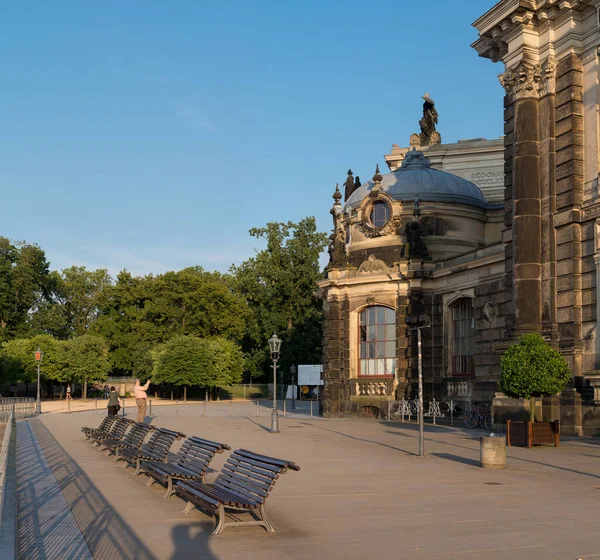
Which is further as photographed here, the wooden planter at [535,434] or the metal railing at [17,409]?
the metal railing at [17,409]

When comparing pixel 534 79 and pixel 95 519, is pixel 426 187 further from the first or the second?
pixel 95 519

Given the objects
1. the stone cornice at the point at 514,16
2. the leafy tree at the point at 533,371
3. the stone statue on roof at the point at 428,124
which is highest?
the stone statue on roof at the point at 428,124

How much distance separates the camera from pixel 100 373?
7338cm

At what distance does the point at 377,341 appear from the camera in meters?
37.4

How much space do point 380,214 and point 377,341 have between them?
21.0 feet

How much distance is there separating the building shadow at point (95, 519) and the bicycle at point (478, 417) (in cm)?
1654

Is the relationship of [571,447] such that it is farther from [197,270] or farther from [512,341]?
[197,270]

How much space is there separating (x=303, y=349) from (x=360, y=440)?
47.9 m

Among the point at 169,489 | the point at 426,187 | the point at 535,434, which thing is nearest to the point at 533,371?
the point at 535,434

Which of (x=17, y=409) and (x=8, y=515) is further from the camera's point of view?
(x=17, y=409)

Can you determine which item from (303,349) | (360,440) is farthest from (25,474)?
(303,349)

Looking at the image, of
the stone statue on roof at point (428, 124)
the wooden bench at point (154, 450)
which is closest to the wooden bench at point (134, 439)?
the wooden bench at point (154, 450)

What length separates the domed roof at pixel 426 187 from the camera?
3862 cm

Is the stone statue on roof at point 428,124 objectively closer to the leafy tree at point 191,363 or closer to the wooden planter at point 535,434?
the leafy tree at point 191,363
